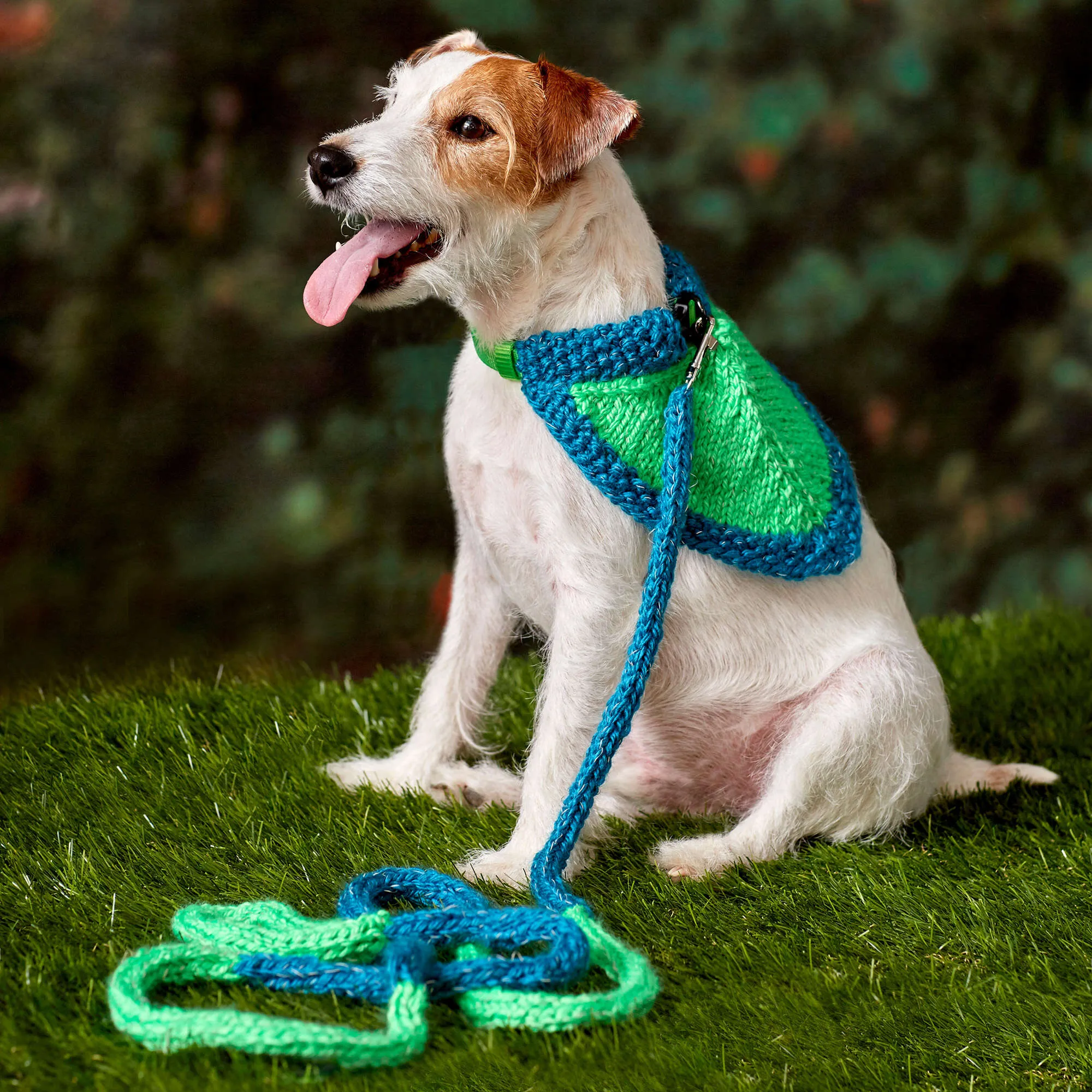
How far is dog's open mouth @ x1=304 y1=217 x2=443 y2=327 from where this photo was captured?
2.44 metres

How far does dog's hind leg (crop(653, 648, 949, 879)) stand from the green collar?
2.79ft

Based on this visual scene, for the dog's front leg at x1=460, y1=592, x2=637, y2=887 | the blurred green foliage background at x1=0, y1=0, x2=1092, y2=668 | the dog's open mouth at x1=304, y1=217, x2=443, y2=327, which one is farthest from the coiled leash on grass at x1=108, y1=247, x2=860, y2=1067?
the blurred green foliage background at x1=0, y1=0, x2=1092, y2=668

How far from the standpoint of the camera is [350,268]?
2.46 meters

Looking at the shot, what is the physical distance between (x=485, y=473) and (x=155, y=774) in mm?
999

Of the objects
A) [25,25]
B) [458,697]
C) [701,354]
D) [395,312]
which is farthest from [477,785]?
[25,25]

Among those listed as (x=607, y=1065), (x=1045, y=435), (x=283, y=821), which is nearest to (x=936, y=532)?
(x=1045, y=435)

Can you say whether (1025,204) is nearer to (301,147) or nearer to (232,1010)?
(301,147)

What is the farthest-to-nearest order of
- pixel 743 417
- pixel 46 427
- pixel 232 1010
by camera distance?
pixel 46 427, pixel 743 417, pixel 232 1010

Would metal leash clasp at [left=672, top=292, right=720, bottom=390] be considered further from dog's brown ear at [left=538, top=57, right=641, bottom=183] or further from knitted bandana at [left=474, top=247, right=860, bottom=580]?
dog's brown ear at [left=538, top=57, right=641, bottom=183]

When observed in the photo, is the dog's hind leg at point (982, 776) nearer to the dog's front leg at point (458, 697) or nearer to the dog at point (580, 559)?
the dog at point (580, 559)

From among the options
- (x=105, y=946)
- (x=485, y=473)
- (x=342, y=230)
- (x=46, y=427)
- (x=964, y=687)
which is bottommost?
(x=964, y=687)

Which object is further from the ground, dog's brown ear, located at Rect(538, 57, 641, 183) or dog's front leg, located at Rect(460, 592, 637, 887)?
dog's brown ear, located at Rect(538, 57, 641, 183)

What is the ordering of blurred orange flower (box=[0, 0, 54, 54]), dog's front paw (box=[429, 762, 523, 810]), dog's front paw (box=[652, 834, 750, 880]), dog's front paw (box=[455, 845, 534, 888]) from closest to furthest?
1. dog's front paw (box=[455, 845, 534, 888])
2. dog's front paw (box=[652, 834, 750, 880])
3. dog's front paw (box=[429, 762, 523, 810])
4. blurred orange flower (box=[0, 0, 54, 54])

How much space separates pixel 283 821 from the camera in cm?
276
